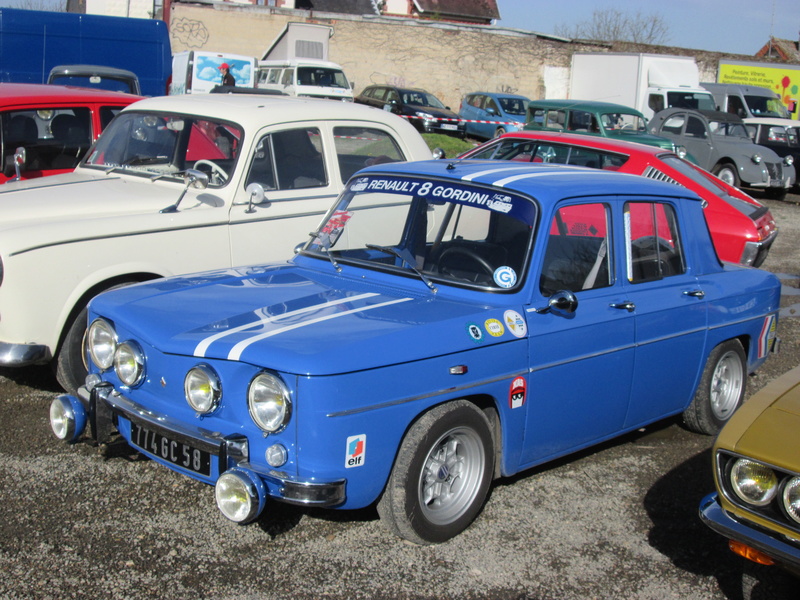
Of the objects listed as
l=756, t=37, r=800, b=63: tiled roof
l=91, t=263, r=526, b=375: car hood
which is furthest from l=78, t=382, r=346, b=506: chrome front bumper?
l=756, t=37, r=800, b=63: tiled roof

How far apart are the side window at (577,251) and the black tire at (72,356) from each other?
2.78 metres

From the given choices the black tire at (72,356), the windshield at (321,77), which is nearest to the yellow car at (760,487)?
the black tire at (72,356)

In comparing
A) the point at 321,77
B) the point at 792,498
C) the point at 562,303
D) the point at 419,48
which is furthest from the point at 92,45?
the point at 419,48

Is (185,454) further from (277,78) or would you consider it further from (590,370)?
(277,78)

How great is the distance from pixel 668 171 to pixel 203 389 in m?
6.93

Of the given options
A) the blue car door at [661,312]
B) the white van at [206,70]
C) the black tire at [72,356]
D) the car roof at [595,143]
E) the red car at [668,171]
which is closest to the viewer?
the blue car door at [661,312]

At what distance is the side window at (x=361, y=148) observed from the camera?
648 cm

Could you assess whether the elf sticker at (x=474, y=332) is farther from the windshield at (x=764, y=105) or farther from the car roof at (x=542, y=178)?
the windshield at (x=764, y=105)

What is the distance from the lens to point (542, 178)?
14.4 feet

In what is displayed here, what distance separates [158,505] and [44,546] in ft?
1.84

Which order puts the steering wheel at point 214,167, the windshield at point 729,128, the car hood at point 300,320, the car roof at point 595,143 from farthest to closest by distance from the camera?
the windshield at point 729,128, the car roof at point 595,143, the steering wheel at point 214,167, the car hood at point 300,320

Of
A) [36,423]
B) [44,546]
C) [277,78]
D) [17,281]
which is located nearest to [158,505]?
[44,546]

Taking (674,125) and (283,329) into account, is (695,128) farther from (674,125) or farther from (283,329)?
(283,329)

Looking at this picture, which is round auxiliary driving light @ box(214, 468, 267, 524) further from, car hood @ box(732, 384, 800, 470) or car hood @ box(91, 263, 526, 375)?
car hood @ box(732, 384, 800, 470)
